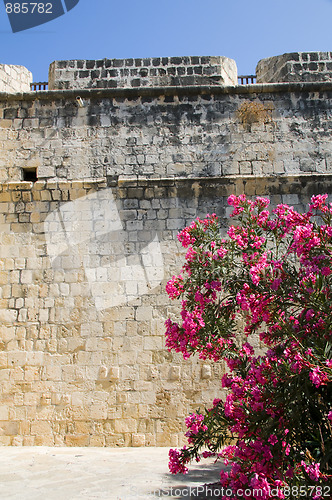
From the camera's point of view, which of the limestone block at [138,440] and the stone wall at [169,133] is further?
the stone wall at [169,133]

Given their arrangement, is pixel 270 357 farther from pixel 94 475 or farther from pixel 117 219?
pixel 117 219

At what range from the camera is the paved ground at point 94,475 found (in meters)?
3.39

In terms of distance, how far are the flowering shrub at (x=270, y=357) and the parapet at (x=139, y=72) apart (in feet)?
11.0

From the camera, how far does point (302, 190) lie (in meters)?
5.99

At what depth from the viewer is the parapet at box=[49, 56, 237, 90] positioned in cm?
660

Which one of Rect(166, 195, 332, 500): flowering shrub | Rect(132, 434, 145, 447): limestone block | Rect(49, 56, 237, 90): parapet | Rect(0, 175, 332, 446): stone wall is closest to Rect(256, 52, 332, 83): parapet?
Rect(49, 56, 237, 90): parapet

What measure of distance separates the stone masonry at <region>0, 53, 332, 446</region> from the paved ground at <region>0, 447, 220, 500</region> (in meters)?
0.46

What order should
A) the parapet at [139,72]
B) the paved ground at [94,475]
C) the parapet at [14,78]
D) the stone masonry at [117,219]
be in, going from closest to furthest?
the paved ground at [94,475]
the stone masonry at [117,219]
the parapet at [139,72]
the parapet at [14,78]

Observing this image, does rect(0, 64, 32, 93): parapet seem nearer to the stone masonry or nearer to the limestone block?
the stone masonry

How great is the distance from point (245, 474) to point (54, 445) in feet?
10.4

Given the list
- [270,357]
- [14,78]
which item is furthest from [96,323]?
[14,78]

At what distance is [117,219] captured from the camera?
5.93m

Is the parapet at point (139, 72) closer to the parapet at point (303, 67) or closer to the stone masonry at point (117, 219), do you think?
the stone masonry at point (117, 219)

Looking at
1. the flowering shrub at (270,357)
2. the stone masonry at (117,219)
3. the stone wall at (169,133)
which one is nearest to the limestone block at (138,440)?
the stone masonry at (117,219)
